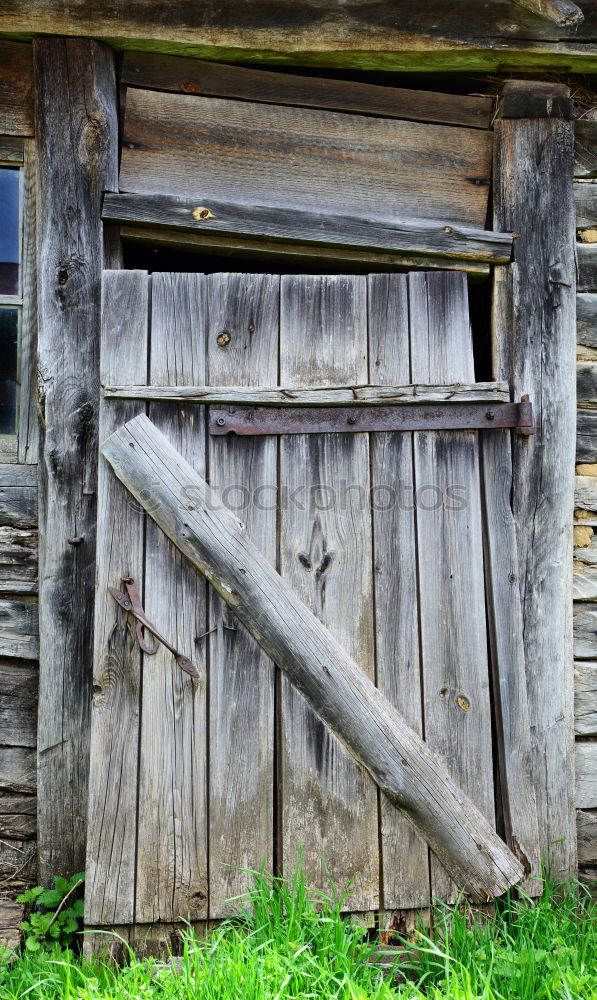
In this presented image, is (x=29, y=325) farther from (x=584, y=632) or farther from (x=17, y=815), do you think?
(x=584, y=632)

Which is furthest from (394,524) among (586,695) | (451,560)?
(586,695)

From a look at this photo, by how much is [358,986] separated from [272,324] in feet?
5.97

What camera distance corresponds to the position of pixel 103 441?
2.13 m

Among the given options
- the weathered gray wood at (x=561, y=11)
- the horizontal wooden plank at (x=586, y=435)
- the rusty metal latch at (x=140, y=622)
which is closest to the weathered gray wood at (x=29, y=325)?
the rusty metal latch at (x=140, y=622)

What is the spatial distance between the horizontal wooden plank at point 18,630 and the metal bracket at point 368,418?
33.6 inches

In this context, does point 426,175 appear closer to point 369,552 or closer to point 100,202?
point 100,202

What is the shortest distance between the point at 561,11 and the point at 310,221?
0.95 meters

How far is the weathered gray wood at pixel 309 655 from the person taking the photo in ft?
6.95

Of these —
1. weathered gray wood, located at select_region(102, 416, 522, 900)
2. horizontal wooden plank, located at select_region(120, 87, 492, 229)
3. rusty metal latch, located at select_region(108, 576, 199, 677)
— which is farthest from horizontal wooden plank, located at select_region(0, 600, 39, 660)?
horizontal wooden plank, located at select_region(120, 87, 492, 229)

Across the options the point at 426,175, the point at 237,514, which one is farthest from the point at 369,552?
the point at 426,175

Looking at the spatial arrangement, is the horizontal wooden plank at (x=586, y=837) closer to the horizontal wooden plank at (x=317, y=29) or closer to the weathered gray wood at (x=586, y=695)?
the weathered gray wood at (x=586, y=695)

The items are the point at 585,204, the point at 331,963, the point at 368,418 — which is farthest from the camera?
the point at 585,204

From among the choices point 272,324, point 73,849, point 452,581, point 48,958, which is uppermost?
point 272,324

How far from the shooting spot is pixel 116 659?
82.4 inches
